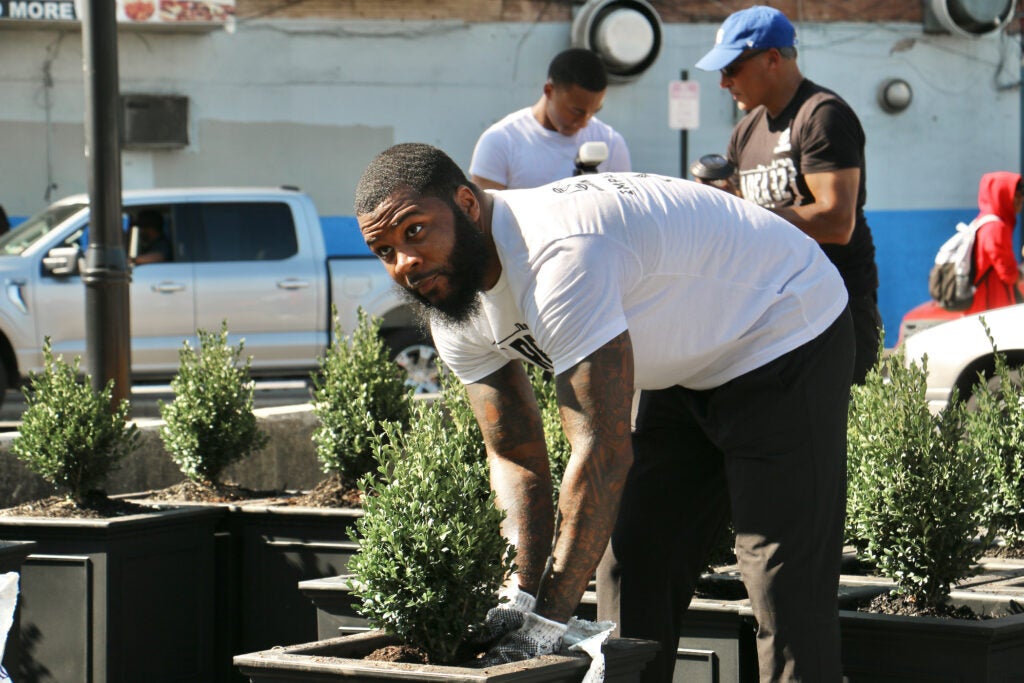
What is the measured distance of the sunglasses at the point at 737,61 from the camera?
479 cm

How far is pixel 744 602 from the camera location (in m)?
4.02

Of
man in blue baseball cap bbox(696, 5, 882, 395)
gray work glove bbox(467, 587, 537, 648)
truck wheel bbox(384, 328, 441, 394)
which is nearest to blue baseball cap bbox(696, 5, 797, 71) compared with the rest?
man in blue baseball cap bbox(696, 5, 882, 395)

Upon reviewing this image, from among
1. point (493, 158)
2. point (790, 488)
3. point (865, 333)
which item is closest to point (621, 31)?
point (493, 158)

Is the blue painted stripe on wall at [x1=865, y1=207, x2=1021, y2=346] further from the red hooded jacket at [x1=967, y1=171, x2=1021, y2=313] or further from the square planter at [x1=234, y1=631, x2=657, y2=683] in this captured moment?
the square planter at [x1=234, y1=631, x2=657, y2=683]

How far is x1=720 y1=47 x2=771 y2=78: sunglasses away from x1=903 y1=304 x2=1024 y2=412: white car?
3796mm

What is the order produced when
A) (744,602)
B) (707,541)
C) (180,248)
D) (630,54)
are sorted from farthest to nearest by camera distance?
1. (630,54)
2. (180,248)
3. (744,602)
4. (707,541)

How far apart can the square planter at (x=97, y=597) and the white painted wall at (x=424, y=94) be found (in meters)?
11.3

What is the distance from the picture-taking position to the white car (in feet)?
26.8

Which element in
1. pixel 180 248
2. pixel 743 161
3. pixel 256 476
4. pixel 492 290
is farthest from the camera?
pixel 180 248

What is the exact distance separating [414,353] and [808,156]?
319 inches

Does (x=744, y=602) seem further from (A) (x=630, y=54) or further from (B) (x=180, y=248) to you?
(A) (x=630, y=54)

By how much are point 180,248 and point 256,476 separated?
5.88 meters

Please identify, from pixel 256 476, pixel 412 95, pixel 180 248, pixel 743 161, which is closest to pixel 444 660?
pixel 743 161

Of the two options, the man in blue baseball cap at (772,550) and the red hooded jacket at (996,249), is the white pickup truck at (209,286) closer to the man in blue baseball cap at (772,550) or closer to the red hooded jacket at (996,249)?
the red hooded jacket at (996,249)
